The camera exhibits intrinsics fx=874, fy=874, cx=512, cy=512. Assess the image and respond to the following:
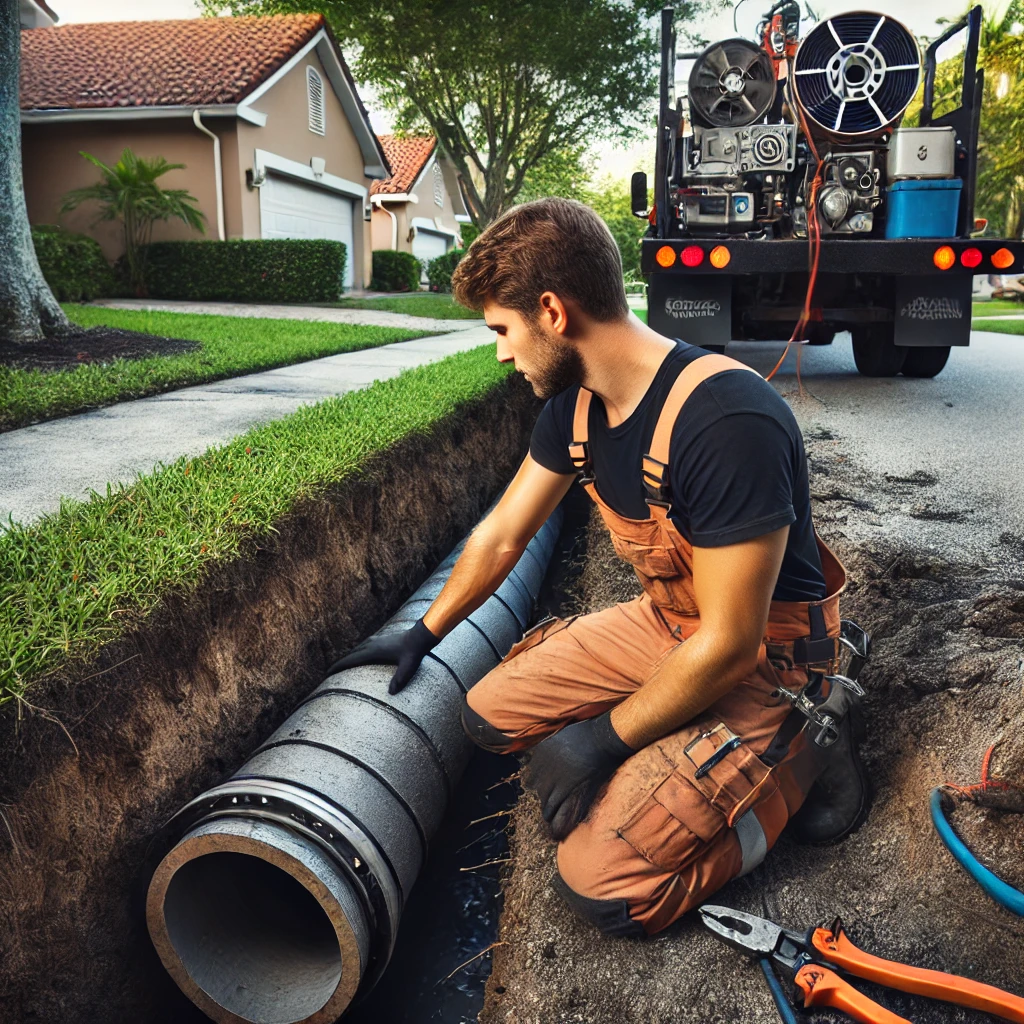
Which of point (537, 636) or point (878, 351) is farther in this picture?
point (878, 351)

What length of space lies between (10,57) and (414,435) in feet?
19.0

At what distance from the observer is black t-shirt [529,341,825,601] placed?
183 cm

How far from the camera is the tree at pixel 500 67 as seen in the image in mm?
17656

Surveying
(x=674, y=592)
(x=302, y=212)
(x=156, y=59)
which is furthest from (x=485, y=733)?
(x=156, y=59)

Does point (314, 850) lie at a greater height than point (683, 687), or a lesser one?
lesser

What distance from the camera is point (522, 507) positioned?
8.25 ft

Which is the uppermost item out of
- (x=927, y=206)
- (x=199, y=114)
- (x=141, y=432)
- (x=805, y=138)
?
(x=199, y=114)

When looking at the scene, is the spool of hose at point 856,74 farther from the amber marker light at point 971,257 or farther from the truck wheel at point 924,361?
the truck wheel at point 924,361

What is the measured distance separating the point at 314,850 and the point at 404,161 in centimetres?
3038

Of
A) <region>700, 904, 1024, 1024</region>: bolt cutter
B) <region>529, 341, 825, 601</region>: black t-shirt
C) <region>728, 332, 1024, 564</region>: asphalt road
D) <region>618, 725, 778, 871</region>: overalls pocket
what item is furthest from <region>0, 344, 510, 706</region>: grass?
<region>728, 332, 1024, 564</region>: asphalt road

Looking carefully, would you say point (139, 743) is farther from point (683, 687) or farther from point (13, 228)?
point (13, 228)

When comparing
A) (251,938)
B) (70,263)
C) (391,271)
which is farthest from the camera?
(391,271)

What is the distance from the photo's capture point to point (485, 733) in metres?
2.48

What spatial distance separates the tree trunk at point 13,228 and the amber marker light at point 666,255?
211 inches
